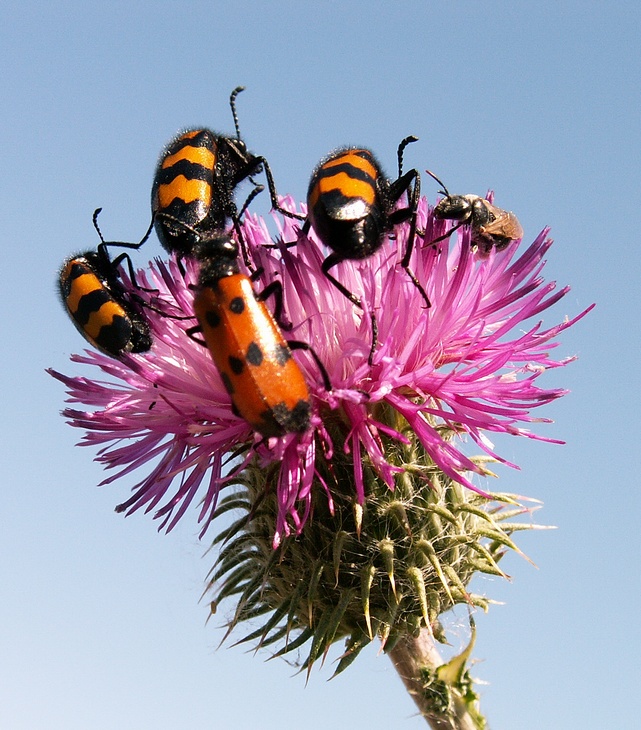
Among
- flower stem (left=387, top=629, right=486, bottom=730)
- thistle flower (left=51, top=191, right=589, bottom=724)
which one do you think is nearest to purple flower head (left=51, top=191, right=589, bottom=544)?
thistle flower (left=51, top=191, right=589, bottom=724)

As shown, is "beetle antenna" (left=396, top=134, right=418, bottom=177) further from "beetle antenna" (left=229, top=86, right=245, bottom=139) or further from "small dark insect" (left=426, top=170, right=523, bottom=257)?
"beetle antenna" (left=229, top=86, right=245, bottom=139)

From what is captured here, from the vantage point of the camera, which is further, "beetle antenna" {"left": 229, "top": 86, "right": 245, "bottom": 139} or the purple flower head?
"beetle antenna" {"left": 229, "top": 86, "right": 245, "bottom": 139}

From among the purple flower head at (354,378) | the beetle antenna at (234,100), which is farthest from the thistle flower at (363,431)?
the beetle antenna at (234,100)

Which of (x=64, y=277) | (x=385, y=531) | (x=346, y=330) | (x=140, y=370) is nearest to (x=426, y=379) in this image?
(x=346, y=330)

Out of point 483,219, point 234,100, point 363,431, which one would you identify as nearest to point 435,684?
point 363,431

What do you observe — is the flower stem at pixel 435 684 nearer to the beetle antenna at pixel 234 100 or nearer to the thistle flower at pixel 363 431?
the thistle flower at pixel 363 431

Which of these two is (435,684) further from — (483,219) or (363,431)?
(483,219)

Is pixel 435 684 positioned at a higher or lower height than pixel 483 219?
lower

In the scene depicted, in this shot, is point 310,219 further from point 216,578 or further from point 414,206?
point 216,578
